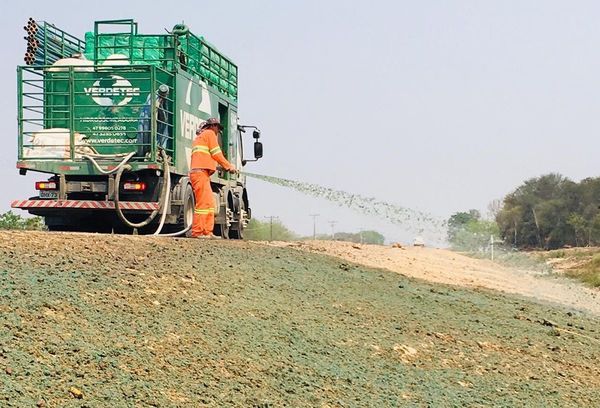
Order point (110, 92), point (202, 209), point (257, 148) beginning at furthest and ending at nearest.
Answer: point (257, 148) < point (110, 92) < point (202, 209)

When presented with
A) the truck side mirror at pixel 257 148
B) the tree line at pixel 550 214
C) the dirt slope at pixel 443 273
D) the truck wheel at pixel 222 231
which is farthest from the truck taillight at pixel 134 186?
the tree line at pixel 550 214

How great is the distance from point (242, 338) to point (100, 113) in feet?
28.1

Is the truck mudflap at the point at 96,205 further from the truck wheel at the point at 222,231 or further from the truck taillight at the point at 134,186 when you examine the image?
the truck wheel at the point at 222,231

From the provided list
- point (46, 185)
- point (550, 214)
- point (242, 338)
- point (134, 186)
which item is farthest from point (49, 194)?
point (550, 214)

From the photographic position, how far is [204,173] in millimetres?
13398

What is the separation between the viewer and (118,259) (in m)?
7.86

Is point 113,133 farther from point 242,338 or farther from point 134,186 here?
point 242,338

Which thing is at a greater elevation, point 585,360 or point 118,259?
point 118,259

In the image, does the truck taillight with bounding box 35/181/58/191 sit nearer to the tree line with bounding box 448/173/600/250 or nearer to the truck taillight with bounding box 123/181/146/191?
the truck taillight with bounding box 123/181/146/191

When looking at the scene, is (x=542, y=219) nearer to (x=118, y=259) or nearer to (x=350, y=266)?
(x=350, y=266)

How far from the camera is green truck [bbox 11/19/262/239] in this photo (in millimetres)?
13852

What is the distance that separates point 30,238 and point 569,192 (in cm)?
5987

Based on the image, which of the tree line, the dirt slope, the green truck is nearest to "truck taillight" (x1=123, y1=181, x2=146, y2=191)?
the green truck

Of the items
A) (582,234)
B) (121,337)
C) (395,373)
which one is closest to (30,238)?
(121,337)
